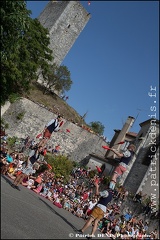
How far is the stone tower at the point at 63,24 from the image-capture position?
56.6 metres

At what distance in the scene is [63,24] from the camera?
5712cm

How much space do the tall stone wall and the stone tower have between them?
17651 millimetres

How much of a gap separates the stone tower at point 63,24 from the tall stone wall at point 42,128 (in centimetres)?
1765

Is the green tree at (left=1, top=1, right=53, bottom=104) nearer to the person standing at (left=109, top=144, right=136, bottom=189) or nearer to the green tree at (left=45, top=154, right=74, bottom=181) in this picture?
the green tree at (left=45, top=154, right=74, bottom=181)

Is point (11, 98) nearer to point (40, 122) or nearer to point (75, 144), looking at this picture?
point (40, 122)

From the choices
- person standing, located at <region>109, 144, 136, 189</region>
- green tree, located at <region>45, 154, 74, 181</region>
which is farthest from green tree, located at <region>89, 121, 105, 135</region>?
person standing, located at <region>109, 144, 136, 189</region>

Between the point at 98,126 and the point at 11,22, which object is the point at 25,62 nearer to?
the point at 11,22

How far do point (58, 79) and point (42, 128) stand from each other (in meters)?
16.4

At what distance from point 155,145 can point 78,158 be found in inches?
475

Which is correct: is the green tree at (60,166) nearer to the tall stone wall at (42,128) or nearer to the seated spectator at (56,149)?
the seated spectator at (56,149)

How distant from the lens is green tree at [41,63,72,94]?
55.1 metres

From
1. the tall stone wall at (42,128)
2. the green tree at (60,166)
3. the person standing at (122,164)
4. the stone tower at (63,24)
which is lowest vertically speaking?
the person standing at (122,164)

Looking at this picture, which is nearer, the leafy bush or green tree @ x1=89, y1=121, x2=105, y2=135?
the leafy bush

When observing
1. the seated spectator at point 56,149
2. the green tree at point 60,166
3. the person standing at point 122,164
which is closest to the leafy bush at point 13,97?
the seated spectator at point 56,149
